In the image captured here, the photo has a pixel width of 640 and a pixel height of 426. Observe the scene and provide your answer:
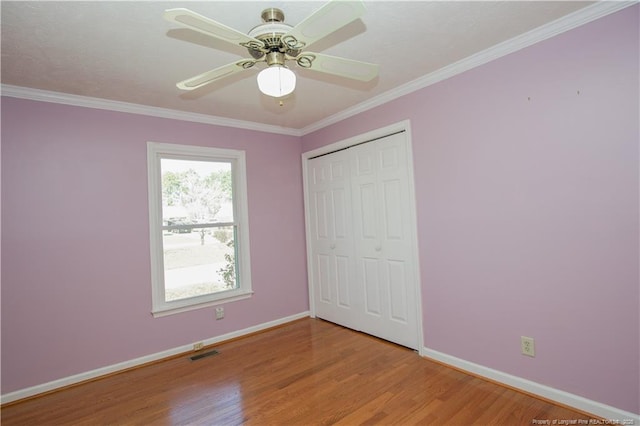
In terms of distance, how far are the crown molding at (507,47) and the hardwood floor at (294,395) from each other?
2413 millimetres

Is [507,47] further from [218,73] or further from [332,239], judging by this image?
[332,239]

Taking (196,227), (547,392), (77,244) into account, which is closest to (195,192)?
(196,227)

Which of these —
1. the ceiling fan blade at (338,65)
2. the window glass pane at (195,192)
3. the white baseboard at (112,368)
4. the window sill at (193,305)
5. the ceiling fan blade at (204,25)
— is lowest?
the white baseboard at (112,368)

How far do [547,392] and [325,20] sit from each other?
8.60ft

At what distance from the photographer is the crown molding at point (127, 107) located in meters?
2.61

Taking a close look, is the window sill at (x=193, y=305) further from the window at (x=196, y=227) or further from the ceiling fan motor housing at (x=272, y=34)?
the ceiling fan motor housing at (x=272, y=34)

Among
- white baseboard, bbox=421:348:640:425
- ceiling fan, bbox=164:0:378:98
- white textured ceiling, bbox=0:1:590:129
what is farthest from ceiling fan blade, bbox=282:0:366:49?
white baseboard, bbox=421:348:640:425

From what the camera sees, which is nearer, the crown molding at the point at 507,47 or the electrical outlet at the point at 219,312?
the crown molding at the point at 507,47

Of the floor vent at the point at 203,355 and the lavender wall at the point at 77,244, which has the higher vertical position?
the lavender wall at the point at 77,244

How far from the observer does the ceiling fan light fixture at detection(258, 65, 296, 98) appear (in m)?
1.44

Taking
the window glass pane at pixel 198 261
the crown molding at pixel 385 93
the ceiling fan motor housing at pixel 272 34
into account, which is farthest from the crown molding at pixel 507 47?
the window glass pane at pixel 198 261

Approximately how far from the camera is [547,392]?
7.11ft

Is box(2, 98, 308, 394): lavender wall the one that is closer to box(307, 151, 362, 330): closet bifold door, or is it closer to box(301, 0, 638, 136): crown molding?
box(307, 151, 362, 330): closet bifold door

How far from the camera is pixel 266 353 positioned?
3.17 metres
